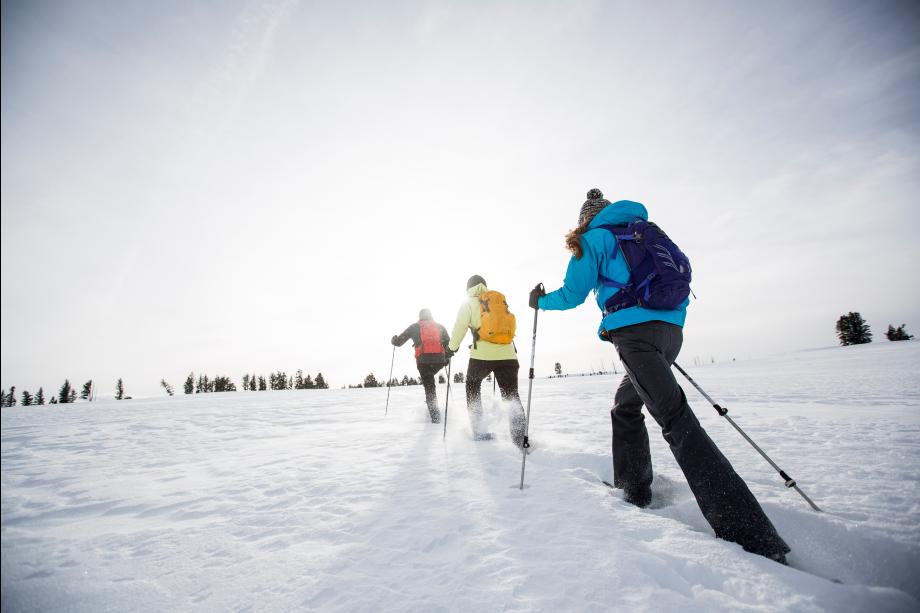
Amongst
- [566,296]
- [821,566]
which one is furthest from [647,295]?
[821,566]

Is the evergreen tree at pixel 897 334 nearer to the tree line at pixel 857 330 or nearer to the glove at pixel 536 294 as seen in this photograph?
the tree line at pixel 857 330

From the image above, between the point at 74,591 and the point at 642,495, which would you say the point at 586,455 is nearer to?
the point at 642,495

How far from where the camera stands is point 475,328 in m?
5.84

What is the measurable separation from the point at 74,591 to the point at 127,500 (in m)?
1.70

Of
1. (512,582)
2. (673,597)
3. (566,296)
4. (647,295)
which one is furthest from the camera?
(566,296)

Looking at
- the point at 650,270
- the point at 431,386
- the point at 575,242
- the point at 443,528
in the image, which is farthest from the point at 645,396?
the point at 431,386

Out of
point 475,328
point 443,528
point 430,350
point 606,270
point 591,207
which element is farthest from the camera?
point 430,350

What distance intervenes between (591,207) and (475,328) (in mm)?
2658

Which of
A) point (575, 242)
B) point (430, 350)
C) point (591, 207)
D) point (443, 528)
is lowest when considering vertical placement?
point (443, 528)

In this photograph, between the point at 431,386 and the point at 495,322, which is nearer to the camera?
the point at 495,322

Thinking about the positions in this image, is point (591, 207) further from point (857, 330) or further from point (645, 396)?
point (857, 330)

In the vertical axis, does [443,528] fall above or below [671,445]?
below

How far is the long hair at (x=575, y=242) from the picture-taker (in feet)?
10.5

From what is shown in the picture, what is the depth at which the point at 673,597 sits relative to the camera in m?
1.89
